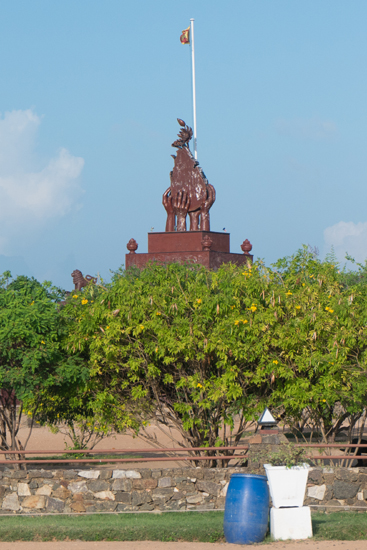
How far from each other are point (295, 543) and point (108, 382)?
5990mm

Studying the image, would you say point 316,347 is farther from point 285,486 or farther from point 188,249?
point 188,249

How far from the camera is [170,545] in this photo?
8.82 m

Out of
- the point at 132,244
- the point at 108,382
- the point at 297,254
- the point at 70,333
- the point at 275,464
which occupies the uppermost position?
the point at 132,244

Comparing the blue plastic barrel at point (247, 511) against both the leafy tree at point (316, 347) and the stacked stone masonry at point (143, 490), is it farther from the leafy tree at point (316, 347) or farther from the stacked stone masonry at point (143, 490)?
the leafy tree at point (316, 347)

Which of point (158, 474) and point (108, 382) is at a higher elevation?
point (108, 382)

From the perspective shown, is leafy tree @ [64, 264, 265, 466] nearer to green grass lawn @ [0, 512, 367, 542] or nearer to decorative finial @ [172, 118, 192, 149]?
green grass lawn @ [0, 512, 367, 542]

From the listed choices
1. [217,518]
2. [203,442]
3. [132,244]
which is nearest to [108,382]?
[203,442]

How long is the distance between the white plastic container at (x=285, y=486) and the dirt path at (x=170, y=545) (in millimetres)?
472

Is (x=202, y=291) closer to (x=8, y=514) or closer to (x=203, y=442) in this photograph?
(x=203, y=442)

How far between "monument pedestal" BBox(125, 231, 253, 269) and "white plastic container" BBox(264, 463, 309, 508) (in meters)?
12.7

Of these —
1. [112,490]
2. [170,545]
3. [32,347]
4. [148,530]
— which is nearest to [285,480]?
[170,545]

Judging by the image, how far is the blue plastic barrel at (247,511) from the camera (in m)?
8.66

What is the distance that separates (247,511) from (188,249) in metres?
13.9

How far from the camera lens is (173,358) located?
1272 centimetres
